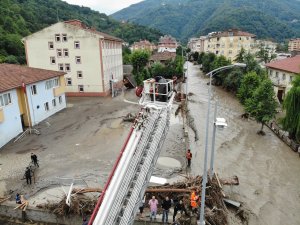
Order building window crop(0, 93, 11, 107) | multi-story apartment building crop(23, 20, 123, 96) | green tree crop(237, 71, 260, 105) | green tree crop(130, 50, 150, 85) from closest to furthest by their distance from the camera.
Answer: building window crop(0, 93, 11, 107) < green tree crop(237, 71, 260, 105) < multi-story apartment building crop(23, 20, 123, 96) < green tree crop(130, 50, 150, 85)

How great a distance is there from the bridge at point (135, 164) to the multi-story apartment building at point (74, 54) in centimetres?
3225

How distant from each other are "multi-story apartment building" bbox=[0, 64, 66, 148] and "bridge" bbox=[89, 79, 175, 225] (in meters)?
16.8

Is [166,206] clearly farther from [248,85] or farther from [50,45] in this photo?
[50,45]

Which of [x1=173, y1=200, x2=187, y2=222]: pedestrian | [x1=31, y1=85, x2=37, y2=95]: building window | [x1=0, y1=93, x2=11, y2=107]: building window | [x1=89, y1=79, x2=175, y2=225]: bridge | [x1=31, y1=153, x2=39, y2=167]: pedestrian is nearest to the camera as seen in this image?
[x1=89, y1=79, x2=175, y2=225]: bridge

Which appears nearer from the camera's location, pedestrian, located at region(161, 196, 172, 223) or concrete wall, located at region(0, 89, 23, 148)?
pedestrian, located at region(161, 196, 172, 223)

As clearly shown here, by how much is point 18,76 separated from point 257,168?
909 inches

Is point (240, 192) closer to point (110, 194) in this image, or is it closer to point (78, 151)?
point (110, 194)

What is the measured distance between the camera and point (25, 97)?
83.8 ft

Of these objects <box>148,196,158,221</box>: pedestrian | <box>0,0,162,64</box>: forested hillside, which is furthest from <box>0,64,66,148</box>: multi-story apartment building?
<box>0,0,162,64</box>: forested hillside

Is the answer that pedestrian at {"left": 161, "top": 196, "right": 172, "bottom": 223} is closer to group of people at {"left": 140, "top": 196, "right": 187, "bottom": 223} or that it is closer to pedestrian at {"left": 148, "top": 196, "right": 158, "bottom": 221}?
group of people at {"left": 140, "top": 196, "right": 187, "bottom": 223}

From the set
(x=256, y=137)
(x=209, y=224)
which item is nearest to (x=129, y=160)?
(x=209, y=224)

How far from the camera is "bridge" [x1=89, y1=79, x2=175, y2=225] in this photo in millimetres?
7758

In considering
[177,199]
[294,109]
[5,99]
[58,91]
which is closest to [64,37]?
[58,91]

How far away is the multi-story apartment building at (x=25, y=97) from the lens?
22703 millimetres
